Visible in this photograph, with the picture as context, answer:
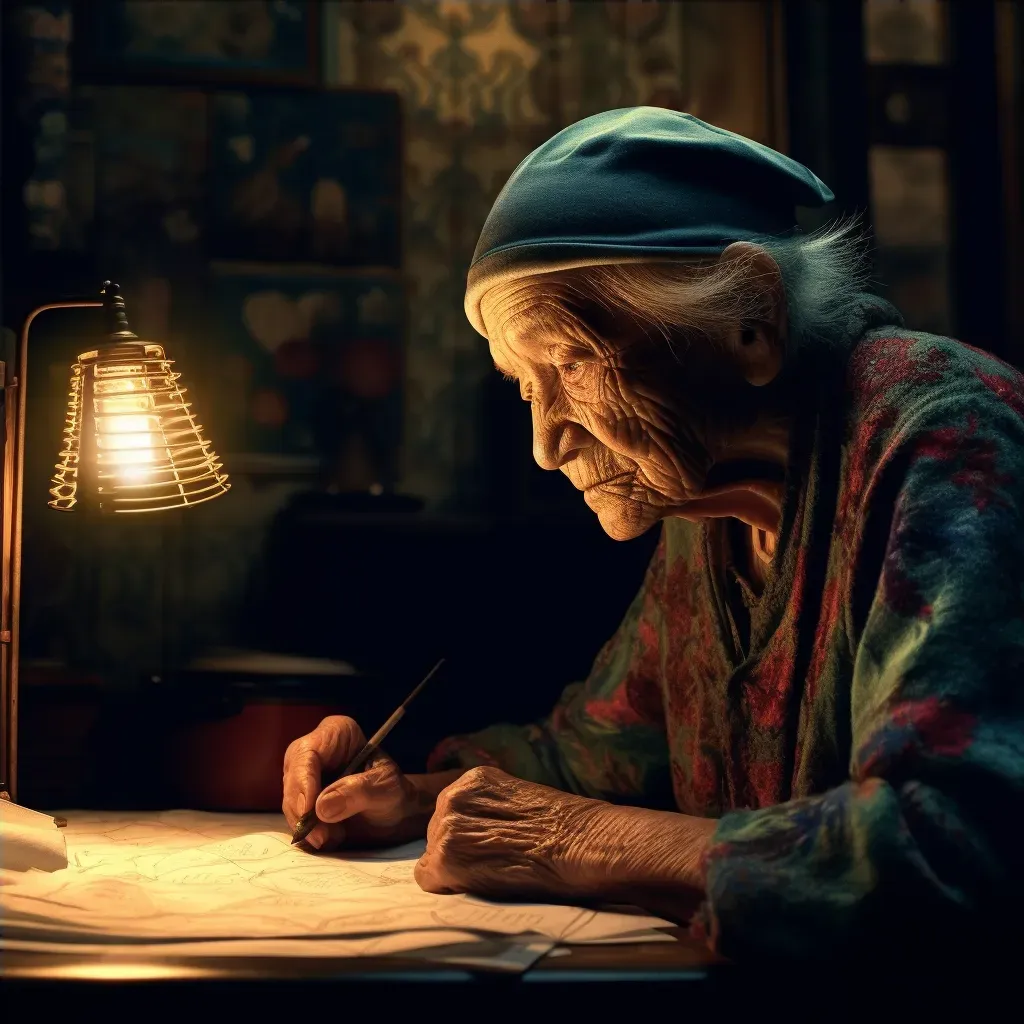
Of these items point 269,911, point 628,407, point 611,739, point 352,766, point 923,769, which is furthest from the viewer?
point 611,739

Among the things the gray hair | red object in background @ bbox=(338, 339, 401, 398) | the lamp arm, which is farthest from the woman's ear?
the lamp arm

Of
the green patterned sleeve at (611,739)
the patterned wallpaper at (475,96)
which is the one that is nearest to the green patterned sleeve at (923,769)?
the green patterned sleeve at (611,739)

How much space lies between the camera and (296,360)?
246 cm

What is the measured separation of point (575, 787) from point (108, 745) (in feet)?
3.09

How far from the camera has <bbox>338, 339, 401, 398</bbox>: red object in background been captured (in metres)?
2.47

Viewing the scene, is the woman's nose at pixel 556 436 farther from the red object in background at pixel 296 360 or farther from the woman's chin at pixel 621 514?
the red object in background at pixel 296 360

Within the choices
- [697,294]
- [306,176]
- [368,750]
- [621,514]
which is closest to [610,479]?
[621,514]

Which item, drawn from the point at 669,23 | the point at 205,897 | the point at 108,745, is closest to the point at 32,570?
the point at 108,745

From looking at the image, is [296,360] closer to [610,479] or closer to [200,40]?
[200,40]

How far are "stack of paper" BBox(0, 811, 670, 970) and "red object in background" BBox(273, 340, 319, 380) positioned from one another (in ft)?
3.05

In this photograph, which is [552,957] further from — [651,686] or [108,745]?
[108,745]

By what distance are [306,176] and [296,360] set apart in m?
0.36

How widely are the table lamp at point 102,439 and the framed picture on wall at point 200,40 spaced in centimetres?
60

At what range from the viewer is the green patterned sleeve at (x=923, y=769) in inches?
46.6
